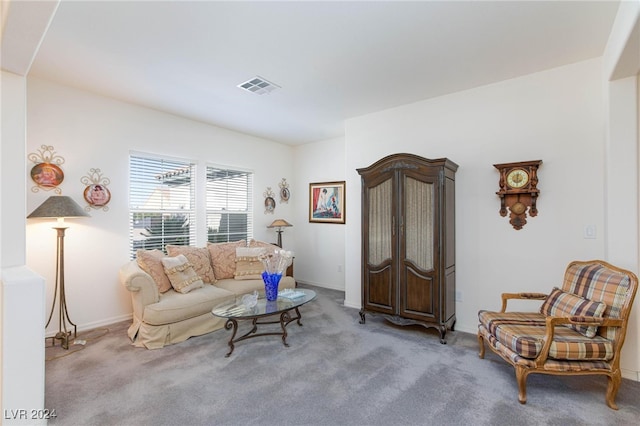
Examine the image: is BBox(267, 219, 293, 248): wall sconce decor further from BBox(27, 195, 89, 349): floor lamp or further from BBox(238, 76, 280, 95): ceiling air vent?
BBox(27, 195, 89, 349): floor lamp

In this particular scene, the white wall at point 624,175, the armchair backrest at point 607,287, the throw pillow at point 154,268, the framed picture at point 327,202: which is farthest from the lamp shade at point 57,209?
the white wall at point 624,175

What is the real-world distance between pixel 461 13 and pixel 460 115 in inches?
59.6

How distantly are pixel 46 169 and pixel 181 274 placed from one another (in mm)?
1771

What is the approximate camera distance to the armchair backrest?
212cm

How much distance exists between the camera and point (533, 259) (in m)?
3.09

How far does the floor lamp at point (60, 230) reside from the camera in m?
2.92

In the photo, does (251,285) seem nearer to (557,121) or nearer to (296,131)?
(296,131)

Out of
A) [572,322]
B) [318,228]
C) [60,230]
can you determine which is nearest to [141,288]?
[60,230]

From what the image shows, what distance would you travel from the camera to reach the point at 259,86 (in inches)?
132

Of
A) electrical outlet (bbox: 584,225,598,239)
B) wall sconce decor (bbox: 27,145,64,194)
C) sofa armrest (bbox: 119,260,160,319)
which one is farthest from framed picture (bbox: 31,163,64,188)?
electrical outlet (bbox: 584,225,598,239)

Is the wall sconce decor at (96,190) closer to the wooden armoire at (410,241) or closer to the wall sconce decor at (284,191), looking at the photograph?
the wall sconce decor at (284,191)

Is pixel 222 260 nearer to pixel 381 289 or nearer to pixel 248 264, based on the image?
pixel 248 264

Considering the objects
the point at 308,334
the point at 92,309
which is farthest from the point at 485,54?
the point at 92,309

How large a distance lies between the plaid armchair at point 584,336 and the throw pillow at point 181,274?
10.4 ft
